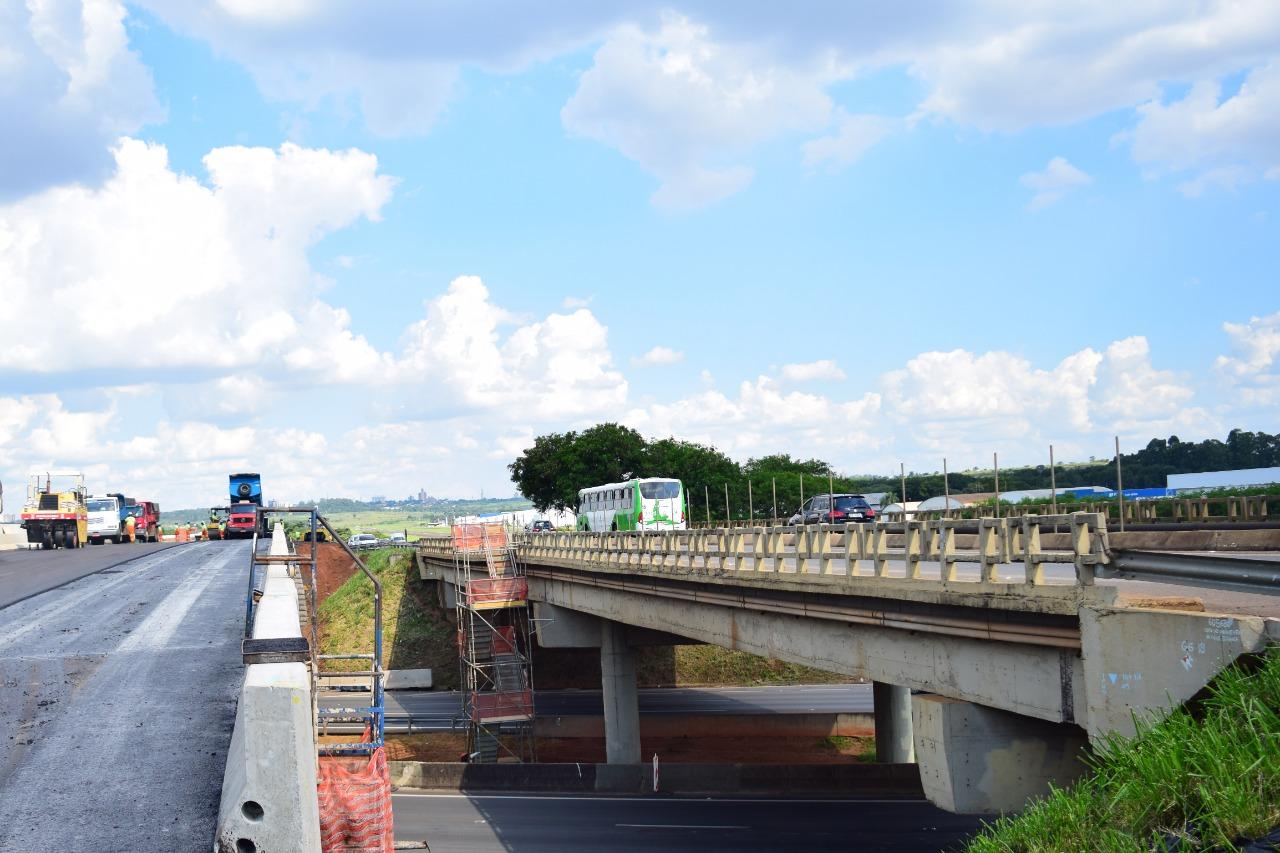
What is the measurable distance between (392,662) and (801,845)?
47.1m

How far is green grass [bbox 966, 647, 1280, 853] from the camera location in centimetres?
884

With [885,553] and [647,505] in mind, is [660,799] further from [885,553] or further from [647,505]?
[647,505]

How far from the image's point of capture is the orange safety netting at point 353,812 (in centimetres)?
1048

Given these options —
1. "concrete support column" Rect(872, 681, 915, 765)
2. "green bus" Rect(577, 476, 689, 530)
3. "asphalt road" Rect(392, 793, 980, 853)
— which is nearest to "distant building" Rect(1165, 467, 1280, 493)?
"green bus" Rect(577, 476, 689, 530)

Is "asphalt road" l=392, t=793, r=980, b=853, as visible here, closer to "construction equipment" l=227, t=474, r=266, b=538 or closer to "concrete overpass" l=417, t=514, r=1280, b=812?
"concrete overpass" l=417, t=514, r=1280, b=812

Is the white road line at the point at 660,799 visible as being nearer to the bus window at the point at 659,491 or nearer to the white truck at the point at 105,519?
the bus window at the point at 659,491

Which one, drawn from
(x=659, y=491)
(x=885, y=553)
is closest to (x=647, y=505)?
(x=659, y=491)

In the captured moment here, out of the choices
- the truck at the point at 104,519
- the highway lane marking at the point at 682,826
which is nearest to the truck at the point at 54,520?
the truck at the point at 104,519

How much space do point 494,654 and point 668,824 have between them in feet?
60.8

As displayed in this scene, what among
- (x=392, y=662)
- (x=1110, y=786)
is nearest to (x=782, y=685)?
(x=392, y=662)

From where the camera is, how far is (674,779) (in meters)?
37.6

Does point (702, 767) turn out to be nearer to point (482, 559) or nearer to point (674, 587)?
point (674, 587)

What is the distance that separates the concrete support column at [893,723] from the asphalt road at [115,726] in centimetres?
2630

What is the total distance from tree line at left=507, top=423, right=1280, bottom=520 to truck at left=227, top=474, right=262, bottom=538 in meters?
39.5
